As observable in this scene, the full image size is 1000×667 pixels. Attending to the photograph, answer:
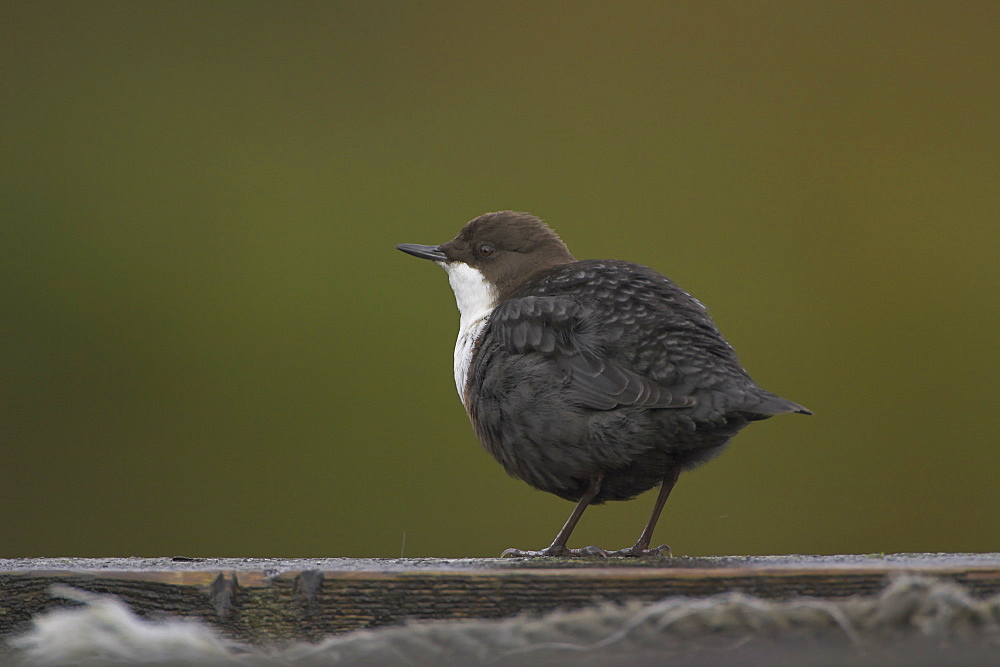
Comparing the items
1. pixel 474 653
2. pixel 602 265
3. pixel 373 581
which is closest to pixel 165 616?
pixel 373 581

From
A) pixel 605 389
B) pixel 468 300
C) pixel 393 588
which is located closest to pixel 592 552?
pixel 605 389

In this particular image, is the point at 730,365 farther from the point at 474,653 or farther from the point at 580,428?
the point at 474,653

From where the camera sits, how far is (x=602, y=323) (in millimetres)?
3238

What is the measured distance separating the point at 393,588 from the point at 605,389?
1.37 m

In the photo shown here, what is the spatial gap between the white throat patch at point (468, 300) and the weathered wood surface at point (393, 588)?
1903 mm

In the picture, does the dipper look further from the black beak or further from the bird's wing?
the black beak

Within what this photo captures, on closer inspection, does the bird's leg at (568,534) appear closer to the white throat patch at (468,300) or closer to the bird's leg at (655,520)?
the bird's leg at (655,520)

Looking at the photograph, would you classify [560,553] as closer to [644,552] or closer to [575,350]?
[644,552]

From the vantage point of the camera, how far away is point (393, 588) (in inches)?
71.1

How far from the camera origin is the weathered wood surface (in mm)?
1735

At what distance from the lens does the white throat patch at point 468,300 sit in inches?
148

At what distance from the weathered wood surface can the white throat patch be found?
6.24ft

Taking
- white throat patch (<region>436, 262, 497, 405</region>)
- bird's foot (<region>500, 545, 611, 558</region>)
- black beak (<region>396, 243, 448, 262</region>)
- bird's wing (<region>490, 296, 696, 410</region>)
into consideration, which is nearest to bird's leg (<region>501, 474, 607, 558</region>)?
bird's foot (<region>500, 545, 611, 558</region>)

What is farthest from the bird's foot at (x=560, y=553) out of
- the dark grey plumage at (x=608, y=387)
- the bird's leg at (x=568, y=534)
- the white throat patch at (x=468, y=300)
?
the white throat patch at (x=468, y=300)
